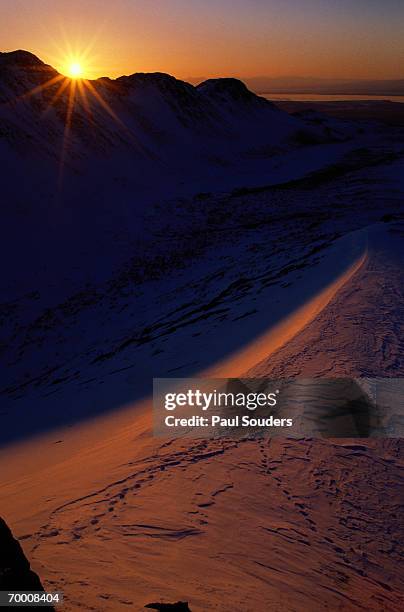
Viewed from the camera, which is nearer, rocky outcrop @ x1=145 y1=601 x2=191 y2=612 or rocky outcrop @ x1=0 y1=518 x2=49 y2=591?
rocky outcrop @ x1=0 y1=518 x2=49 y2=591

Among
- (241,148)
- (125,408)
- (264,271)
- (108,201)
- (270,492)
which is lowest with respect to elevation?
(125,408)

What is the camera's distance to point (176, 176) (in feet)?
123

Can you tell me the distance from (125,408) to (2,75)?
3436cm

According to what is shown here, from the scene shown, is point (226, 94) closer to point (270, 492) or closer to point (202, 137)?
point (202, 137)

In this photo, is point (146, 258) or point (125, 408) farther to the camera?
point (146, 258)

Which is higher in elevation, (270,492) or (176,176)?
(176,176)

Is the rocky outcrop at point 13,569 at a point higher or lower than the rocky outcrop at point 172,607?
higher

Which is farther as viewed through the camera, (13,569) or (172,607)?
(172,607)

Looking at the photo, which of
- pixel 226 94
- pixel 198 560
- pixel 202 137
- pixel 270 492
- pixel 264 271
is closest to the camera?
pixel 198 560

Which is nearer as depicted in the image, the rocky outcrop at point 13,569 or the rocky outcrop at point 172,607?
the rocky outcrop at point 13,569

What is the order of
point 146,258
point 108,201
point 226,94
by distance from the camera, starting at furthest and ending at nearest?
point 226,94 < point 108,201 < point 146,258

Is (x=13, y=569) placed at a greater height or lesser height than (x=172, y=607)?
greater

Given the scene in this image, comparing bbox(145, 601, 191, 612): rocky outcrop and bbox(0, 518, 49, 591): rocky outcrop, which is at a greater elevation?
bbox(0, 518, 49, 591): rocky outcrop

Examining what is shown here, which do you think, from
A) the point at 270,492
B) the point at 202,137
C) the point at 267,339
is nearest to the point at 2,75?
the point at 202,137
